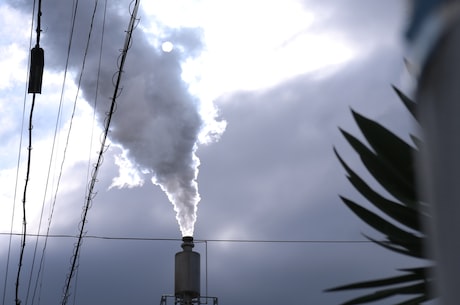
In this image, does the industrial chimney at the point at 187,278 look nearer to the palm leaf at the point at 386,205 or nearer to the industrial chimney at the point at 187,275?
the industrial chimney at the point at 187,275

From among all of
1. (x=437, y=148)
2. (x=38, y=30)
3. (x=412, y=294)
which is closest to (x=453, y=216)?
(x=437, y=148)

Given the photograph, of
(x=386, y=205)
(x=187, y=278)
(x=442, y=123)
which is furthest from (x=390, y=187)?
(x=187, y=278)

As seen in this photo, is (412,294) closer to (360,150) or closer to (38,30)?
(360,150)

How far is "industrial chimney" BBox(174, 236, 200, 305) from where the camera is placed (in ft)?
68.1

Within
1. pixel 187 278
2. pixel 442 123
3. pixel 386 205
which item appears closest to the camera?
pixel 442 123

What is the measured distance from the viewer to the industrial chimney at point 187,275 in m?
20.8

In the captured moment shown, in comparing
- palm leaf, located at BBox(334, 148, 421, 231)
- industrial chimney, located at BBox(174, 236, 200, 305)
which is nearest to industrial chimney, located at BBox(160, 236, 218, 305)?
industrial chimney, located at BBox(174, 236, 200, 305)

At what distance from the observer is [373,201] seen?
5.02 m

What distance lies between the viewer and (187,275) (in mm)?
21250

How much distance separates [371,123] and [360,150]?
226 millimetres

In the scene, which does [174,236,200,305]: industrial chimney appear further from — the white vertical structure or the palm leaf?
the white vertical structure

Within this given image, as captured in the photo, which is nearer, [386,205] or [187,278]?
[386,205]

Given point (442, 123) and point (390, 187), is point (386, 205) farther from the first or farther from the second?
point (442, 123)

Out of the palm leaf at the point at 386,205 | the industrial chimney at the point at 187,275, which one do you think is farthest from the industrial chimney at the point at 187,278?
the palm leaf at the point at 386,205
